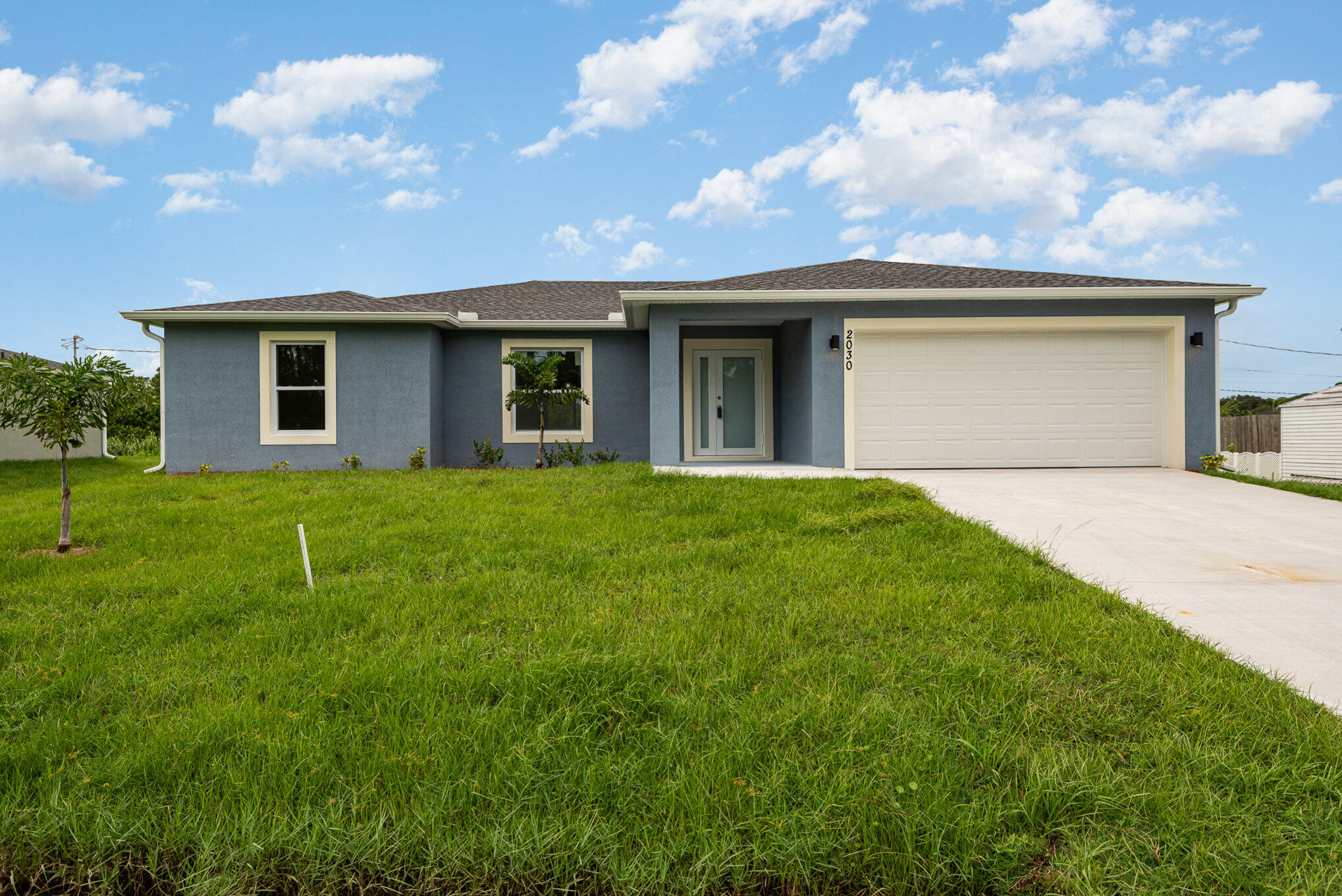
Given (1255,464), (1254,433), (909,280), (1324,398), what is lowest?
(1255,464)

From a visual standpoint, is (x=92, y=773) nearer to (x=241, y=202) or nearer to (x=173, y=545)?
(x=173, y=545)

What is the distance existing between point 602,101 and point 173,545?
51.0ft

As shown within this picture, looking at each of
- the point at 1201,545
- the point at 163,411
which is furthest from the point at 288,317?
the point at 1201,545

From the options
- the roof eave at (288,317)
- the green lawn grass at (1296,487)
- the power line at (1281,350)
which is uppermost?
the power line at (1281,350)

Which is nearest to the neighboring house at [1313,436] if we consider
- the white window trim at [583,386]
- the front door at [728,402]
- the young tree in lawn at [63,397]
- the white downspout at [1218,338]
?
the white downspout at [1218,338]

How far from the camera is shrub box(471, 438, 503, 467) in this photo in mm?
11469

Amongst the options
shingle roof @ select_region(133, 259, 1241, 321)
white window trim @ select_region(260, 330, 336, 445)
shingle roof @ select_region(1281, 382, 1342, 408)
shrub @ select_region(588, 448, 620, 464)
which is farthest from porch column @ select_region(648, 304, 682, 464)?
shingle roof @ select_region(1281, 382, 1342, 408)

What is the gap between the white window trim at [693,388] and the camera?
11758mm

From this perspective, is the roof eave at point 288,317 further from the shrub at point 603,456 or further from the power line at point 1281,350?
the power line at point 1281,350

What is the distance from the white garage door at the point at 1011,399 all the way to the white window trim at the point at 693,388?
2.51 metres

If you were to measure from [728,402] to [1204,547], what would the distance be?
7.93 metres

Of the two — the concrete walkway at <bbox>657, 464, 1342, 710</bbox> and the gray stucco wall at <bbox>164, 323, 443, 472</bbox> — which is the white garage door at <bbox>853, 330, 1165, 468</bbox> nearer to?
the concrete walkway at <bbox>657, 464, 1342, 710</bbox>

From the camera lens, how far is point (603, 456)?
1154 cm

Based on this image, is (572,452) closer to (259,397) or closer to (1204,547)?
(259,397)
